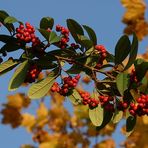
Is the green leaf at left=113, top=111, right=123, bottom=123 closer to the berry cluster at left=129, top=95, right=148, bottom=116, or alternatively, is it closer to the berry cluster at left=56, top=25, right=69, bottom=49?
the berry cluster at left=129, top=95, right=148, bottom=116

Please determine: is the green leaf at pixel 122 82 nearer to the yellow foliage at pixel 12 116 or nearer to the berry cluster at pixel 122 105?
the berry cluster at pixel 122 105

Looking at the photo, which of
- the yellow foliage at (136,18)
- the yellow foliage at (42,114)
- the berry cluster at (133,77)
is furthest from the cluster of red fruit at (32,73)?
the yellow foliage at (42,114)

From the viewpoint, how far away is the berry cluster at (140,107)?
1.93 m

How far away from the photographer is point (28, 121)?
6.69m

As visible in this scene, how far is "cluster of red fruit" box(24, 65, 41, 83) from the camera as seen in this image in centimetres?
194

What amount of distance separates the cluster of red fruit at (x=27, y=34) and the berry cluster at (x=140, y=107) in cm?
47

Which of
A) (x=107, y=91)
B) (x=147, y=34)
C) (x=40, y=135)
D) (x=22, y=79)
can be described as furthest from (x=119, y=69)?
(x=40, y=135)

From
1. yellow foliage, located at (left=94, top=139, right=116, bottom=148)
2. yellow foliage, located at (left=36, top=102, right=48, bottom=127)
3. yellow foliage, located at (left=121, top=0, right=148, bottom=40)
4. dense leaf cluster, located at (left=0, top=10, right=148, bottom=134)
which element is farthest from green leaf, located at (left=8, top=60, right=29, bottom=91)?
yellow foliage, located at (left=36, top=102, right=48, bottom=127)

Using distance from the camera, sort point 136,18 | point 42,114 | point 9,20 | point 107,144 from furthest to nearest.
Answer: point 42,114 < point 107,144 < point 136,18 < point 9,20

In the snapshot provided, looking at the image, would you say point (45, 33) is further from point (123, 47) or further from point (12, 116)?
point (12, 116)

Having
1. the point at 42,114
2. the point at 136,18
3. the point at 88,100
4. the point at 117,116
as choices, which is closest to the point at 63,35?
the point at 88,100

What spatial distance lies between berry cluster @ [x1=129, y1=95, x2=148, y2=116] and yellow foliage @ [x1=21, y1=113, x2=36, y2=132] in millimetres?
4803

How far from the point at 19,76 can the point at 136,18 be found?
13.0ft

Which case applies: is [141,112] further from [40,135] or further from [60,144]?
[40,135]
